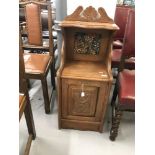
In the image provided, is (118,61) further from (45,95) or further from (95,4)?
(45,95)

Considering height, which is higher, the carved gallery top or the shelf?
the carved gallery top

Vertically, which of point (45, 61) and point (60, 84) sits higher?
point (45, 61)

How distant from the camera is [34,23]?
165 cm

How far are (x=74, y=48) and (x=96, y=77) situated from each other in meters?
0.35

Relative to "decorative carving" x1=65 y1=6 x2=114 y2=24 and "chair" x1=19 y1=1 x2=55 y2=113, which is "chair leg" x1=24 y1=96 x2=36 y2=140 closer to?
"chair" x1=19 y1=1 x2=55 y2=113

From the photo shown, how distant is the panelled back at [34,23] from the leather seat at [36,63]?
14cm

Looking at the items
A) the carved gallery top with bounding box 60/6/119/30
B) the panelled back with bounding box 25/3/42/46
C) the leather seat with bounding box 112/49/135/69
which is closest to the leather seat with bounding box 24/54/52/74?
the panelled back with bounding box 25/3/42/46

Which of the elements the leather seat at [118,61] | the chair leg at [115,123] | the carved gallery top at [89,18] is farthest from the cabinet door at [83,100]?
the leather seat at [118,61]

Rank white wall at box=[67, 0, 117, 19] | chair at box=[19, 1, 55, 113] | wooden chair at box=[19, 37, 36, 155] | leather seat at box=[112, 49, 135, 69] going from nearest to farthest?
1. wooden chair at box=[19, 37, 36, 155]
2. white wall at box=[67, 0, 117, 19]
3. chair at box=[19, 1, 55, 113]
4. leather seat at box=[112, 49, 135, 69]

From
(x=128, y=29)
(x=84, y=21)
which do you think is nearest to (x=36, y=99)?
(x=84, y=21)

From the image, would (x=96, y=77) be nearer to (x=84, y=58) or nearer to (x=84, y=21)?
(x=84, y=58)

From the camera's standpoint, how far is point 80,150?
5.02ft

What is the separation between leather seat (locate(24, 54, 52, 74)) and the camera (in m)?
1.61

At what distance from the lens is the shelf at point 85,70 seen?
4.50 ft
